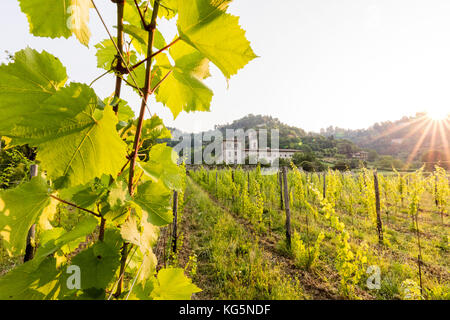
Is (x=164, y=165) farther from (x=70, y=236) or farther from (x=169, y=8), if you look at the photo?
(x=169, y=8)

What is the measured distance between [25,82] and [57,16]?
0.18m

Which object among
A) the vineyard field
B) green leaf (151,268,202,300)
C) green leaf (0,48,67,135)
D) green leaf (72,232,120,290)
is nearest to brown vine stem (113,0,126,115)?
green leaf (0,48,67,135)

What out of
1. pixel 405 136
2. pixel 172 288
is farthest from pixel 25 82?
pixel 405 136

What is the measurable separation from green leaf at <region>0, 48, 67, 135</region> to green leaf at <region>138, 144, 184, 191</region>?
0.87 feet

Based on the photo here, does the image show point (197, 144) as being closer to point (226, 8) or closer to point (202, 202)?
point (202, 202)

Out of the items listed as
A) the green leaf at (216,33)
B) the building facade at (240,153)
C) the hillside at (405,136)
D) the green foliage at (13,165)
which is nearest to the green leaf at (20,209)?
the green leaf at (216,33)

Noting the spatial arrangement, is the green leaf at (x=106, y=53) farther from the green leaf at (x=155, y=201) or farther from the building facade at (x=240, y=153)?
the building facade at (x=240, y=153)

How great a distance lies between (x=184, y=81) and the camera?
71 cm

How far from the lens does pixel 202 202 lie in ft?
31.9

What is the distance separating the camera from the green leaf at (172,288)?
0.63 m

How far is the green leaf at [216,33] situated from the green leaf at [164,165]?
30 centimetres

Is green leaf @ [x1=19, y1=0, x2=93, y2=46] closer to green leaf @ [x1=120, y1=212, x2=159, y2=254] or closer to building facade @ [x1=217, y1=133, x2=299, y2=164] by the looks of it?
green leaf @ [x1=120, y1=212, x2=159, y2=254]

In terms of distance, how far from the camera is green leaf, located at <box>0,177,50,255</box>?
47 cm
